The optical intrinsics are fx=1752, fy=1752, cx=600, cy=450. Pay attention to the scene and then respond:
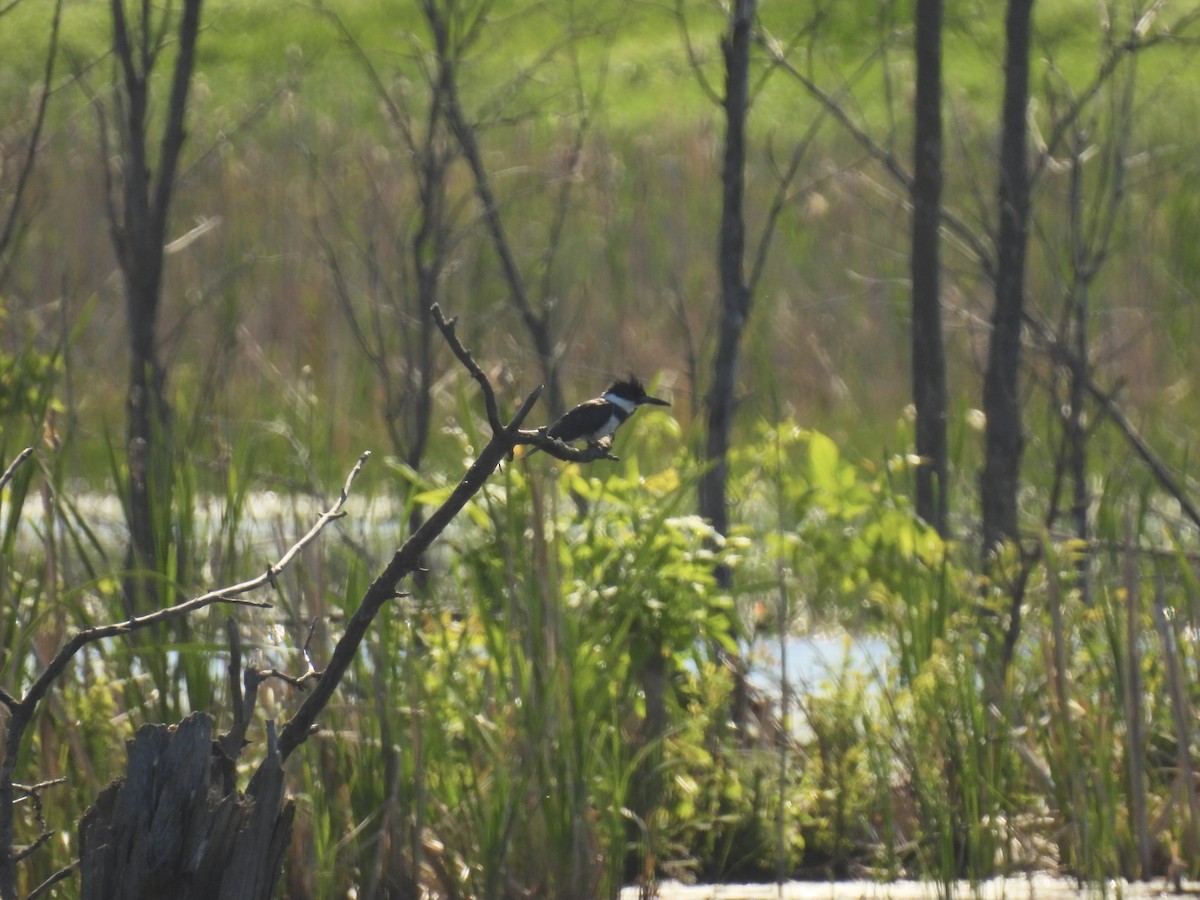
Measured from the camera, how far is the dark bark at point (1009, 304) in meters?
5.10

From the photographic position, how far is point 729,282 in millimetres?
5152

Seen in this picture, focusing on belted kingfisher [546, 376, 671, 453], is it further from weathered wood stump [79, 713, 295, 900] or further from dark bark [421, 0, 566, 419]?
weathered wood stump [79, 713, 295, 900]

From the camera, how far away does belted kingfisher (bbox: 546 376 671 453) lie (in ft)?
16.5

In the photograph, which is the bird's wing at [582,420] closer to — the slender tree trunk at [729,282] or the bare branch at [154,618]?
the slender tree trunk at [729,282]

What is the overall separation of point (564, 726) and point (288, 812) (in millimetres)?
1332

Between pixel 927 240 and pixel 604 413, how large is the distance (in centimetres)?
120

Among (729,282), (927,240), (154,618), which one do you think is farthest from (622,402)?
(154,618)

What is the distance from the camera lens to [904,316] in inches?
396

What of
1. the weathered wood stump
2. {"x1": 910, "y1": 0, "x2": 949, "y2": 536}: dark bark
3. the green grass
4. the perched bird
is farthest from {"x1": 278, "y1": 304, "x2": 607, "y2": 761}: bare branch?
{"x1": 910, "y1": 0, "x2": 949, "y2": 536}: dark bark

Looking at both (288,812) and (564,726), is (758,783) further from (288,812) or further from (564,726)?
(288,812)

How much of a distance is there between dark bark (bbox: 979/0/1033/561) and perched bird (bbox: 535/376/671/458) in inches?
38.9

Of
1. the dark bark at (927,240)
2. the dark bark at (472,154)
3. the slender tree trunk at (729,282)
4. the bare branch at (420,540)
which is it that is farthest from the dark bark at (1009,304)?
the bare branch at (420,540)

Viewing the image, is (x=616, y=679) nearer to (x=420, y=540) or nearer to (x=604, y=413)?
(x=604, y=413)

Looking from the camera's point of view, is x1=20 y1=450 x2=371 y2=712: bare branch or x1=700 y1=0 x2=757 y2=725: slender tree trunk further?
x1=700 y1=0 x2=757 y2=725: slender tree trunk
